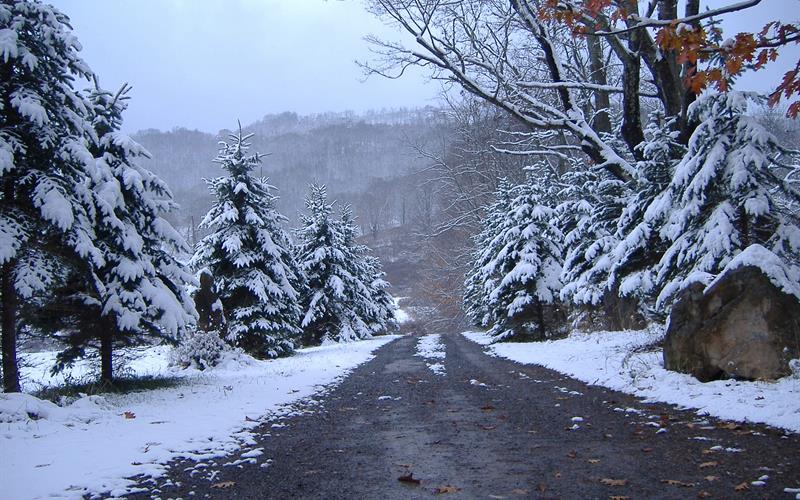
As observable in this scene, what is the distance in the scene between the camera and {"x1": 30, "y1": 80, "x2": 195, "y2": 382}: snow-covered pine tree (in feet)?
29.5

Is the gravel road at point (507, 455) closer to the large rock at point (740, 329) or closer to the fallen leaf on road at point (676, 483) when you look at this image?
the fallen leaf on road at point (676, 483)

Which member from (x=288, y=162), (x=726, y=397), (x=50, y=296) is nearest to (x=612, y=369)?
(x=726, y=397)

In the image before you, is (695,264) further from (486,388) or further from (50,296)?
(50,296)

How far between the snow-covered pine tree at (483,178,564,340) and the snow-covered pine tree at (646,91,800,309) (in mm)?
11135

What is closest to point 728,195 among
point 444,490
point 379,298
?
point 444,490

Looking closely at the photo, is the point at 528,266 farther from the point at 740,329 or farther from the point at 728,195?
the point at 740,329

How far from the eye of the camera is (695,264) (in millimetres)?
8172

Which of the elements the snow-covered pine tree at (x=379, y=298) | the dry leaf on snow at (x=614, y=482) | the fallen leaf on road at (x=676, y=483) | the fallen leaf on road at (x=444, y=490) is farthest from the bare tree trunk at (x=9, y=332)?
the snow-covered pine tree at (x=379, y=298)

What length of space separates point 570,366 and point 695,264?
3.65 meters

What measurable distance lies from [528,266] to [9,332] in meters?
15.9

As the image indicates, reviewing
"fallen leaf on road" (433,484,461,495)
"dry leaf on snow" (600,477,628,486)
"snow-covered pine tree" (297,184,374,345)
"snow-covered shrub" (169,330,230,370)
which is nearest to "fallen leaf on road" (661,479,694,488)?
"dry leaf on snow" (600,477,628,486)

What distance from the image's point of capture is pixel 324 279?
2827 cm

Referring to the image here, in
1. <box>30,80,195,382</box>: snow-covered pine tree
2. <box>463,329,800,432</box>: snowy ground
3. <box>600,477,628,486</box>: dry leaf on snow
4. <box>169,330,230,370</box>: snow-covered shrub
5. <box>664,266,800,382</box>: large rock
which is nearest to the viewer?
<box>600,477,628,486</box>: dry leaf on snow

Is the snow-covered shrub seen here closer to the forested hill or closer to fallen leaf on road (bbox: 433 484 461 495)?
fallen leaf on road (bbox: 433 484 461 495)
